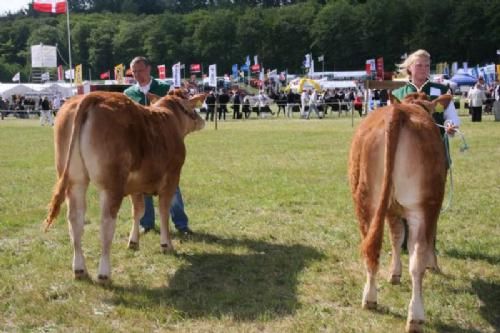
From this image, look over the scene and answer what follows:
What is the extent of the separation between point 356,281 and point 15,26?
Answer: 177020 millimetres

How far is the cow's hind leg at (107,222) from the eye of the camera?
18.2 feet

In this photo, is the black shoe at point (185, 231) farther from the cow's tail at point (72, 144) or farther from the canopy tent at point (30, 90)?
the canopy tent at point (30, 90)

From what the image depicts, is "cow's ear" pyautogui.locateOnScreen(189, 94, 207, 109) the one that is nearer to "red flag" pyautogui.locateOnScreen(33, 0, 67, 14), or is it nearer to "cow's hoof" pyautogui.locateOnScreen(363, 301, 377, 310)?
"cow's hoof" pyautogui.locateOnScreen(363, 301, 377, 310)

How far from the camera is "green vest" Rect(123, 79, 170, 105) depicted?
7672mm

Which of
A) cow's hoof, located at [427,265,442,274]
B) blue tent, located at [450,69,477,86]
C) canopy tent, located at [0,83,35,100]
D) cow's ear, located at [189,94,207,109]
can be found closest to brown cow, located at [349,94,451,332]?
cow's hoof, located at [427,265,442,274]

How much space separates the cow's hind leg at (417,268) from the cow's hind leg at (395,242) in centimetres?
90

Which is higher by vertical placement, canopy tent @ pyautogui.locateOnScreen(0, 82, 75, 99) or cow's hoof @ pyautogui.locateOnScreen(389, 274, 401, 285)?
canopy tent @ pyautogui.locateOnScreen(0, 82, 75, 99)

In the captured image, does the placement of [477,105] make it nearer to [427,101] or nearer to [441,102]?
[441,102]

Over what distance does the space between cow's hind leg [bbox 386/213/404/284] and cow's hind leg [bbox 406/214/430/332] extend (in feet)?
2.94

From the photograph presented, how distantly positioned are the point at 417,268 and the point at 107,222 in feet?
9.50

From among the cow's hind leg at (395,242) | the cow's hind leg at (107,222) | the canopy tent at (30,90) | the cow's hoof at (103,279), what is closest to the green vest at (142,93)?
the cow's hind leg at (107,222)

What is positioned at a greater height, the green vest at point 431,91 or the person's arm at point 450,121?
the green vest at point 431,91

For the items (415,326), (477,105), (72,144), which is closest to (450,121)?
(415,326)

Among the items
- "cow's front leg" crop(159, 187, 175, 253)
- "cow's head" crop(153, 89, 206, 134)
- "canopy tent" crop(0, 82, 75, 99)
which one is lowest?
"cow's front leg" crop(159, 187, 175, 253)
